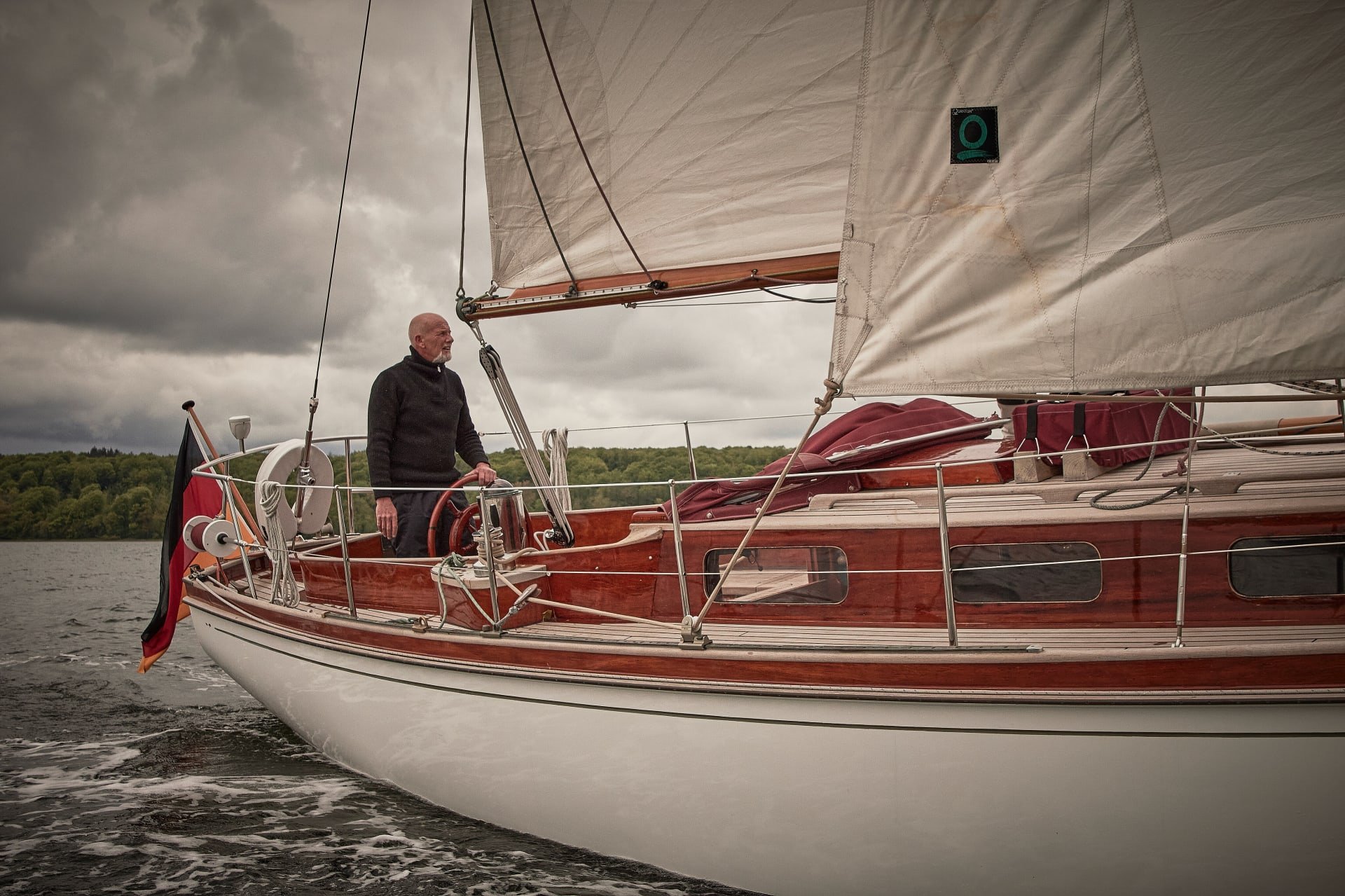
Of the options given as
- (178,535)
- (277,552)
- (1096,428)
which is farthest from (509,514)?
(178,535)

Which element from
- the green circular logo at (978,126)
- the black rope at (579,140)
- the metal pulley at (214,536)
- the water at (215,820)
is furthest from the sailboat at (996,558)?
the metal pulley at (214,536)

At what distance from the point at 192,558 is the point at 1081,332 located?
7334mm

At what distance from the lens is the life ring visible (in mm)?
6484

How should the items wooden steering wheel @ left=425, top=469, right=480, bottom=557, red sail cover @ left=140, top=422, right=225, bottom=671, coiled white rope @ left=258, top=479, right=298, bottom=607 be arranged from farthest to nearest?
1. red sail cover @ left=140, top=422, right=225, bottom=671
2. coiled white rope @ left=258, top=479, right=298, bottom=607
3. wooden steering wheel @ left=425, top=469, right=480, bottom=557

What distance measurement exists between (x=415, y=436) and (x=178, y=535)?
10.6 feet

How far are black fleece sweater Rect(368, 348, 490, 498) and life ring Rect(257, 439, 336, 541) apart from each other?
0.61m

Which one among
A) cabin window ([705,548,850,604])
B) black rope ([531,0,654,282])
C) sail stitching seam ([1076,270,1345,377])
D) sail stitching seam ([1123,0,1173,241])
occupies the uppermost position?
black rope ([531,0,654,282])

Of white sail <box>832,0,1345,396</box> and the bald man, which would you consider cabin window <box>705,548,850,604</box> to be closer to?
white sail <box>832,0,1345,396</box>

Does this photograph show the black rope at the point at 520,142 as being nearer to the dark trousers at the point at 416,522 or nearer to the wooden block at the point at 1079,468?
the dark trousers at the point at 416,522

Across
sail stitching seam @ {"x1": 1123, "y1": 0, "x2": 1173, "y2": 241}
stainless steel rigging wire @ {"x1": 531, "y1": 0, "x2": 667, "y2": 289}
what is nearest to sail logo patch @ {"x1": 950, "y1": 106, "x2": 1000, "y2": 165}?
sail stitching seam @ {"x1": 1123, "y1": 0, "x2": 1173, "y2": 241}

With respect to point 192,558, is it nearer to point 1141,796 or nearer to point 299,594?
point 299,594

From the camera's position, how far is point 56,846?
518 cm

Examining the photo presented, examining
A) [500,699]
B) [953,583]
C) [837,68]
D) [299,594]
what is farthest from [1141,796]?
[299,594]

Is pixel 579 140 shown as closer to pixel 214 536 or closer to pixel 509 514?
pixel 509 514
